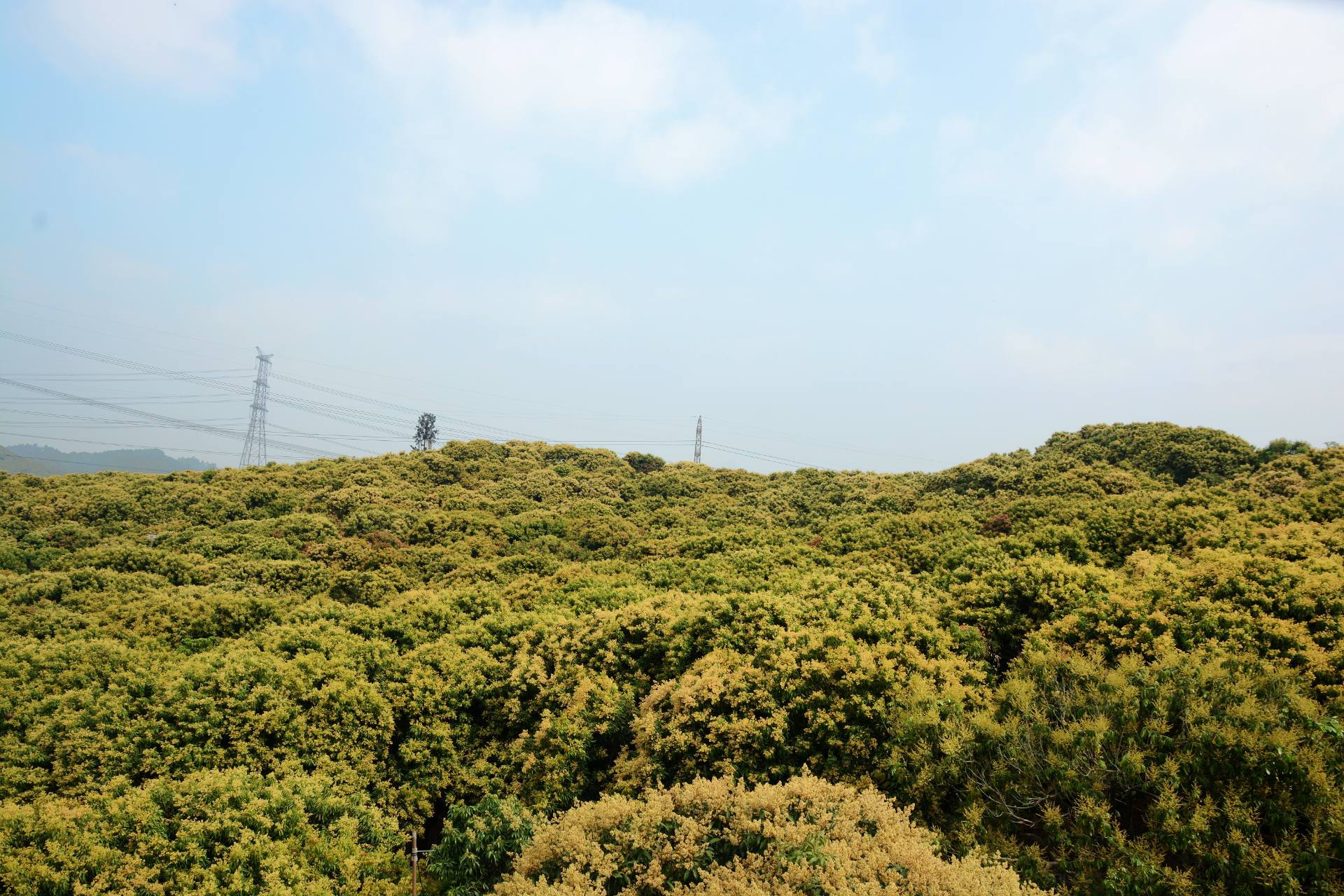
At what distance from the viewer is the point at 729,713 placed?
38.9 feet

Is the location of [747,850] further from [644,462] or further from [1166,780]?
[644,462]

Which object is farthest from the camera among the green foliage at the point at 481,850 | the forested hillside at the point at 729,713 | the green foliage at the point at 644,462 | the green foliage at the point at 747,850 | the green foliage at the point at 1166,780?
the green foliage at the point at 644,462

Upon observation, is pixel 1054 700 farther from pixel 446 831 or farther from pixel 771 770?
pixel 446 831

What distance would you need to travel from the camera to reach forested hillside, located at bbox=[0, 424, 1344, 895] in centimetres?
805

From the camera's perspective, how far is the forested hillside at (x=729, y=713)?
8.05 meters

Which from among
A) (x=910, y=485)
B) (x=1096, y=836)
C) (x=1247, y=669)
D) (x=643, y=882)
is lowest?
(x=643, y=882)

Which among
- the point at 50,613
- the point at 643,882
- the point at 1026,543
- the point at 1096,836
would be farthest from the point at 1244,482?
the point at 50,613

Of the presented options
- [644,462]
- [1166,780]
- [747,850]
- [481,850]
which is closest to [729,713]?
[747,850]

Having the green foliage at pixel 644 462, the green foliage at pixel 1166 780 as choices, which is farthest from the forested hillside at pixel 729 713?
the green foliage at pixel 644 462

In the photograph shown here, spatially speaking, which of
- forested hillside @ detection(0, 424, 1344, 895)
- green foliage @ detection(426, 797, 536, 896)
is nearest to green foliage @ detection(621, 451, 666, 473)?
forested hillside @ detection(0, 424, 1344, 895)

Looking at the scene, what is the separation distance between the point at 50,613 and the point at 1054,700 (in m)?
23.5

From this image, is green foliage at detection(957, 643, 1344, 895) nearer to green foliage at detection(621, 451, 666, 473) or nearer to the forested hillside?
the forested hillside

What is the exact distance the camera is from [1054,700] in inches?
409

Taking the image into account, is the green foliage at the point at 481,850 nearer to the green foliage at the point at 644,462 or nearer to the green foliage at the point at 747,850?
the green foliage at the point at 747,850
